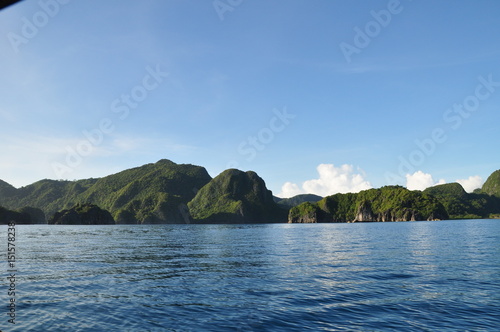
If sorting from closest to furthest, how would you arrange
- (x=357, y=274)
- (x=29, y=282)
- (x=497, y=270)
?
(x=29, y=282) → (x=357, y=274) → (x=497, y=270)

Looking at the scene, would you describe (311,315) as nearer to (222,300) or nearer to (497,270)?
(222,300)

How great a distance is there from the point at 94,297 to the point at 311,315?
15.1 m

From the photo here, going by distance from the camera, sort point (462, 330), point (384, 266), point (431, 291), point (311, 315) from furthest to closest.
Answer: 1. point (384, 266)
2. point (431, 291)
3. point (311, 315)
4. point (462, 330)

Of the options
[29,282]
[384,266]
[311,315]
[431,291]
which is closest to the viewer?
[311,315]

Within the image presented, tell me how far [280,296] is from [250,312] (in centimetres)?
433

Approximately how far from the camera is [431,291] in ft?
80.3

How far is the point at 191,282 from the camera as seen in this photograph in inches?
1115

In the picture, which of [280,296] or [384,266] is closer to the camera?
[280,296]

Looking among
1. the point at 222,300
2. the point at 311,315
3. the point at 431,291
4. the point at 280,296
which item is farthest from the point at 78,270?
the point at 431,291

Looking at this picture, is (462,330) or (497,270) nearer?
(462,330)

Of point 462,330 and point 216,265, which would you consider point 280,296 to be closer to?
point 462,330

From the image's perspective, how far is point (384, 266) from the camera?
36469mm

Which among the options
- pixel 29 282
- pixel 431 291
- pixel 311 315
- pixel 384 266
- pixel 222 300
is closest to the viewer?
pixel 311 315

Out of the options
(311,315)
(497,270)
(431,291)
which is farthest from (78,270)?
Answer: (497,270)
